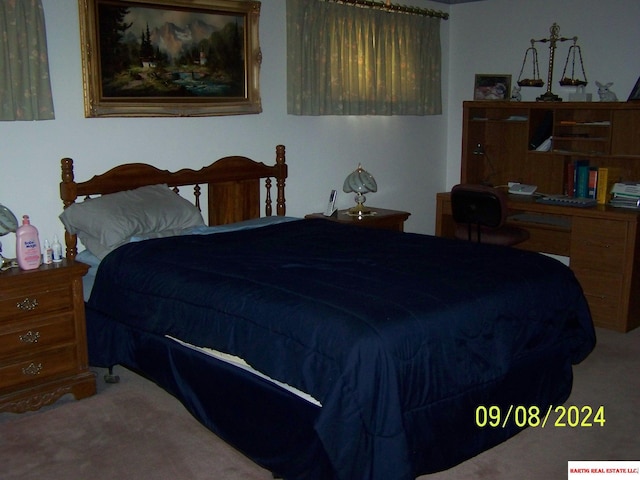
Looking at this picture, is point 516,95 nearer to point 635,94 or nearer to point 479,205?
point 635,94

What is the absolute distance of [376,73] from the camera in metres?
5.16

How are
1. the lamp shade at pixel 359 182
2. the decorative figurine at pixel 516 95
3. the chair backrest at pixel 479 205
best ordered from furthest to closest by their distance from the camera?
the decorative figurine at pixel 516 95
the lamp shade at pixel 359 182
the chair backrest at pixel 479 205

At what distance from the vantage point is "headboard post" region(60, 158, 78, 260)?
146 inches

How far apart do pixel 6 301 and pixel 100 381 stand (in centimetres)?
74

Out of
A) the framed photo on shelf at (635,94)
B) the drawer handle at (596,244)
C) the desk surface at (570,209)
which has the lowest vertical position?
the drawer handle at (596,244)

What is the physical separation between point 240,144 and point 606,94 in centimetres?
253

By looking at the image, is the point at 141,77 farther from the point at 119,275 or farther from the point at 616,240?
the point at 616,240

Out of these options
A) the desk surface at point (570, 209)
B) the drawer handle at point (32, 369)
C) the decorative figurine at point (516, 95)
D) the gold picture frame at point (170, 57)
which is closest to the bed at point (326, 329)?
the drawer handle at point (32, 369)

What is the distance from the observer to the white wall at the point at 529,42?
481cm

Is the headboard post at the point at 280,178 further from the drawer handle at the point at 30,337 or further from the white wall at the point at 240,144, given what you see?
the drawer handle at the point at 30,337

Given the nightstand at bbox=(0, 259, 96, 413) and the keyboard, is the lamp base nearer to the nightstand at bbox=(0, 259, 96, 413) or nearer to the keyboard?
the keyboard

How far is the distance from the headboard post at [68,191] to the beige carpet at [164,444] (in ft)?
2.62

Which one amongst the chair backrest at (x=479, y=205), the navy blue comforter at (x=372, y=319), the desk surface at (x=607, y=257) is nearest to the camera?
the navy blue comforter at (x=372, y=319)

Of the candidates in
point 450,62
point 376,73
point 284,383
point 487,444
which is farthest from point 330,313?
point 450,62
